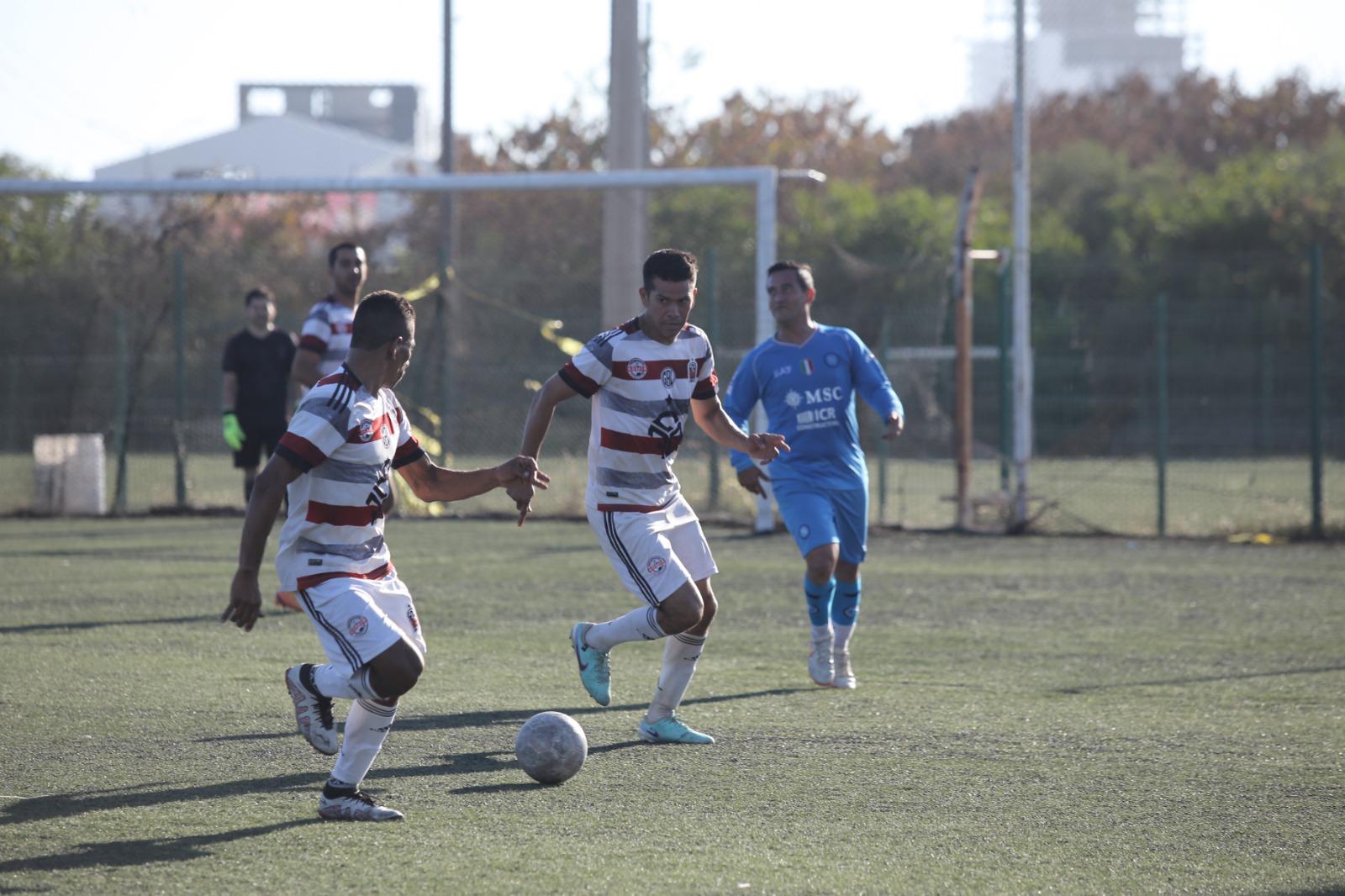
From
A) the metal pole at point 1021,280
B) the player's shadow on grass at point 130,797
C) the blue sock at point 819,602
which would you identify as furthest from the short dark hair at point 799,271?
the metal pole at point 1021,280

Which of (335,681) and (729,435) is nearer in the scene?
(335,681)

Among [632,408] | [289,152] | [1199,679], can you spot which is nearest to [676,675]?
[632,408]

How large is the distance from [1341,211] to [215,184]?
2430 centimetres

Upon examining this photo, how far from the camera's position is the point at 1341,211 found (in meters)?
31.3

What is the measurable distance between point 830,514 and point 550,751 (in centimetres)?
277

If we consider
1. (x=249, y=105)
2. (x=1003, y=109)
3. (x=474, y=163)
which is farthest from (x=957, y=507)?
(x=249, y=105)

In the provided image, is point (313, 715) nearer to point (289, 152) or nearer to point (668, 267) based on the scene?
point (668, 267)

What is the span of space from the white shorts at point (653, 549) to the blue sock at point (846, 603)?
5.48ft

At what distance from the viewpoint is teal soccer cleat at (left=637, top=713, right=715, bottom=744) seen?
598 centimetres

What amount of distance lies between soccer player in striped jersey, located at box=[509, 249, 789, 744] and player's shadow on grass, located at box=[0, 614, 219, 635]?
387 cm

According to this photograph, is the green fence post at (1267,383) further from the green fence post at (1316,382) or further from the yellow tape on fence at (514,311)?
the yellow tape on fence at (514,311)

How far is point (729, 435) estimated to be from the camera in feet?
21.1

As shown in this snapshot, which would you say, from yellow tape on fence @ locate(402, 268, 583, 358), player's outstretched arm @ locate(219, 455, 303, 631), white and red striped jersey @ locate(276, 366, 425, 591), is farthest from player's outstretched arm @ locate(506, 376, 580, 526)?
yellow tape on fence @ locate(402, 268, 583, 358)

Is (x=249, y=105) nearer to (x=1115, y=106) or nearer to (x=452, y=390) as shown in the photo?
(x=1115, y=106)
